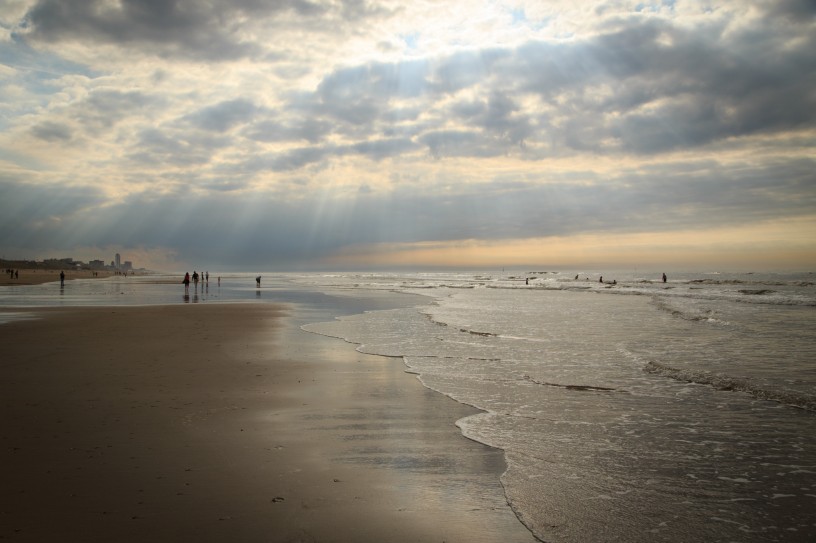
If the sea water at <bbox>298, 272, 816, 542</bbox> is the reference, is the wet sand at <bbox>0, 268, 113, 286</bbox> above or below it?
above

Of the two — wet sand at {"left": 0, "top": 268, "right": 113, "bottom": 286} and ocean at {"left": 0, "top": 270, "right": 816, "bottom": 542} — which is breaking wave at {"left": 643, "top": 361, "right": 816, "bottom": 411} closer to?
ocean at {"left": 0, "top": 270, "right": 816, "bottom": 542}

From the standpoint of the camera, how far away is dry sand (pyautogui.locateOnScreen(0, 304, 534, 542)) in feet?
14.8

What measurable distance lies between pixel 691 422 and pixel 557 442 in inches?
108

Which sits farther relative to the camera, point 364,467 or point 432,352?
point 432,352

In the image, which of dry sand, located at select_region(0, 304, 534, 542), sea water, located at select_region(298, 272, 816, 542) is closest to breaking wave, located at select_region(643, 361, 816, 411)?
sea water, located at select_region(298, 272, 816, 542)

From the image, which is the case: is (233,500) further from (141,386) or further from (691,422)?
(691,422)

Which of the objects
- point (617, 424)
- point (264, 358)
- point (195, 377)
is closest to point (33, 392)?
point (195, 377)

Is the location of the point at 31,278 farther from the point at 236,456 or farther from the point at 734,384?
the point at 734,384

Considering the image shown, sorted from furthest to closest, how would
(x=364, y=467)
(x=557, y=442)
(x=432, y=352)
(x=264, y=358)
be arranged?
(x=432, y=352) < (x=264, y=358) < (x=557, y=442) < (x=364, y=467)

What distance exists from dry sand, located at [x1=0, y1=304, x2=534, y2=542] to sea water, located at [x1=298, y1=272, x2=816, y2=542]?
0.70 metres

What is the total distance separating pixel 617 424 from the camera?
8.12 m

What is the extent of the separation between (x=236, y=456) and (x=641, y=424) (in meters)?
6.19

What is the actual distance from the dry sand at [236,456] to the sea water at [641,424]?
70cm

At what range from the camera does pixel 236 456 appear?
20.6 feet
